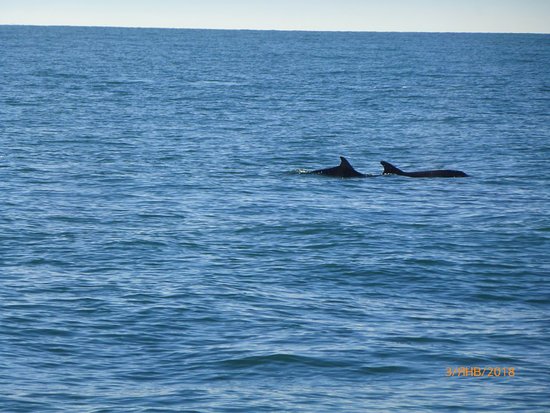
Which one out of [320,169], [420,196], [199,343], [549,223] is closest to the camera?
[199,343]

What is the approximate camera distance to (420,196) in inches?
1292

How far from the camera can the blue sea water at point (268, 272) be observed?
622 inches

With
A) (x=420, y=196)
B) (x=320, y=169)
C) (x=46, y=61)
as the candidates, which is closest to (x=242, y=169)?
(x=320, y=169)

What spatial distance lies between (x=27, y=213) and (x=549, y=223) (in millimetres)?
14287

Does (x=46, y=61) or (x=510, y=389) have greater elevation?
(x=46, y=61)

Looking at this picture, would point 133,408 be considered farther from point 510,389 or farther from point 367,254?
point 367,254
